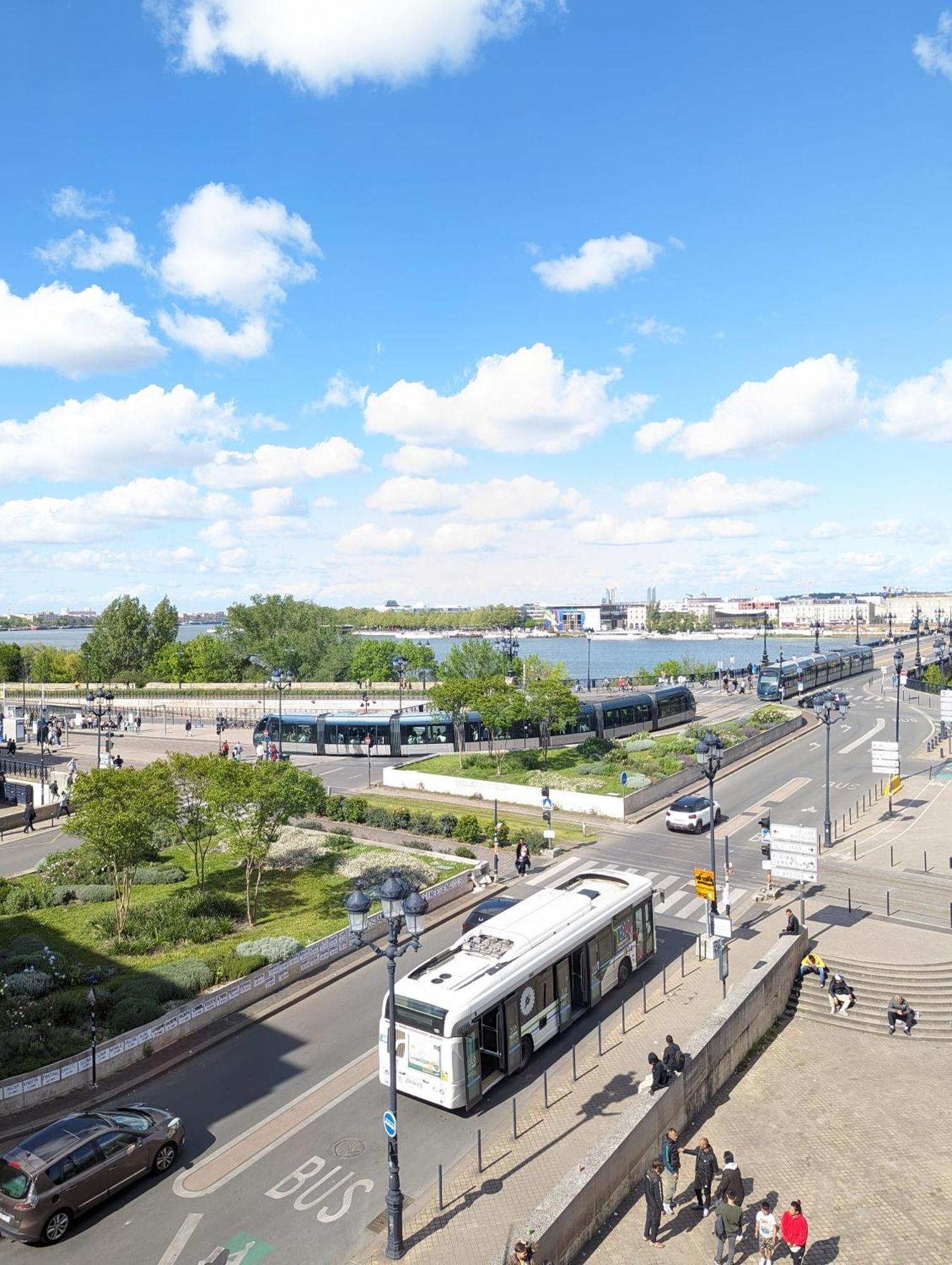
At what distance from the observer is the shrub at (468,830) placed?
32.4m

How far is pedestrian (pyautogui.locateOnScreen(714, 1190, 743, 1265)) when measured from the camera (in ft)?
37.1

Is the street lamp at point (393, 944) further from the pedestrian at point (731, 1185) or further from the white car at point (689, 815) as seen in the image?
the white car at point (689, 815)

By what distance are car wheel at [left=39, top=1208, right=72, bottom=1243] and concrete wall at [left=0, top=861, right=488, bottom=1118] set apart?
12.2 ft

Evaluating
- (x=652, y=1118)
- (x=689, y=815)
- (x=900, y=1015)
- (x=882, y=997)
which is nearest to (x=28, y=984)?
(x=652, y=1118)

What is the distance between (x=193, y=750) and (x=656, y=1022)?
4510 cm

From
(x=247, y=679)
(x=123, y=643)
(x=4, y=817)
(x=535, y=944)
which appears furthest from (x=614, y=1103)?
(x=123, y=643)

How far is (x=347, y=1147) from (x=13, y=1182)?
16.8ft

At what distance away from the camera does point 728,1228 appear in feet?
37.3

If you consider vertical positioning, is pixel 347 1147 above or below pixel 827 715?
below

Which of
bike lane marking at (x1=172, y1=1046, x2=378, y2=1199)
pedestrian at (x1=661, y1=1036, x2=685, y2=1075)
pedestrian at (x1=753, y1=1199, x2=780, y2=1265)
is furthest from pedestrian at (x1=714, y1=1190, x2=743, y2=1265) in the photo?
bike lane marking at (x1=172, y1=1046, x2=378, y2=1199)

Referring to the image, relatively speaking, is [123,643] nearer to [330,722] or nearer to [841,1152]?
[330,722]

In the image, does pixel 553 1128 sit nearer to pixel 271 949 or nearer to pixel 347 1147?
pixel 347 1147

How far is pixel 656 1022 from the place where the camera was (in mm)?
17969

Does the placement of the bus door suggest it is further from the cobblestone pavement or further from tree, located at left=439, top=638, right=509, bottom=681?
tree, located at left=439, top=638, right=509, bottom=681
